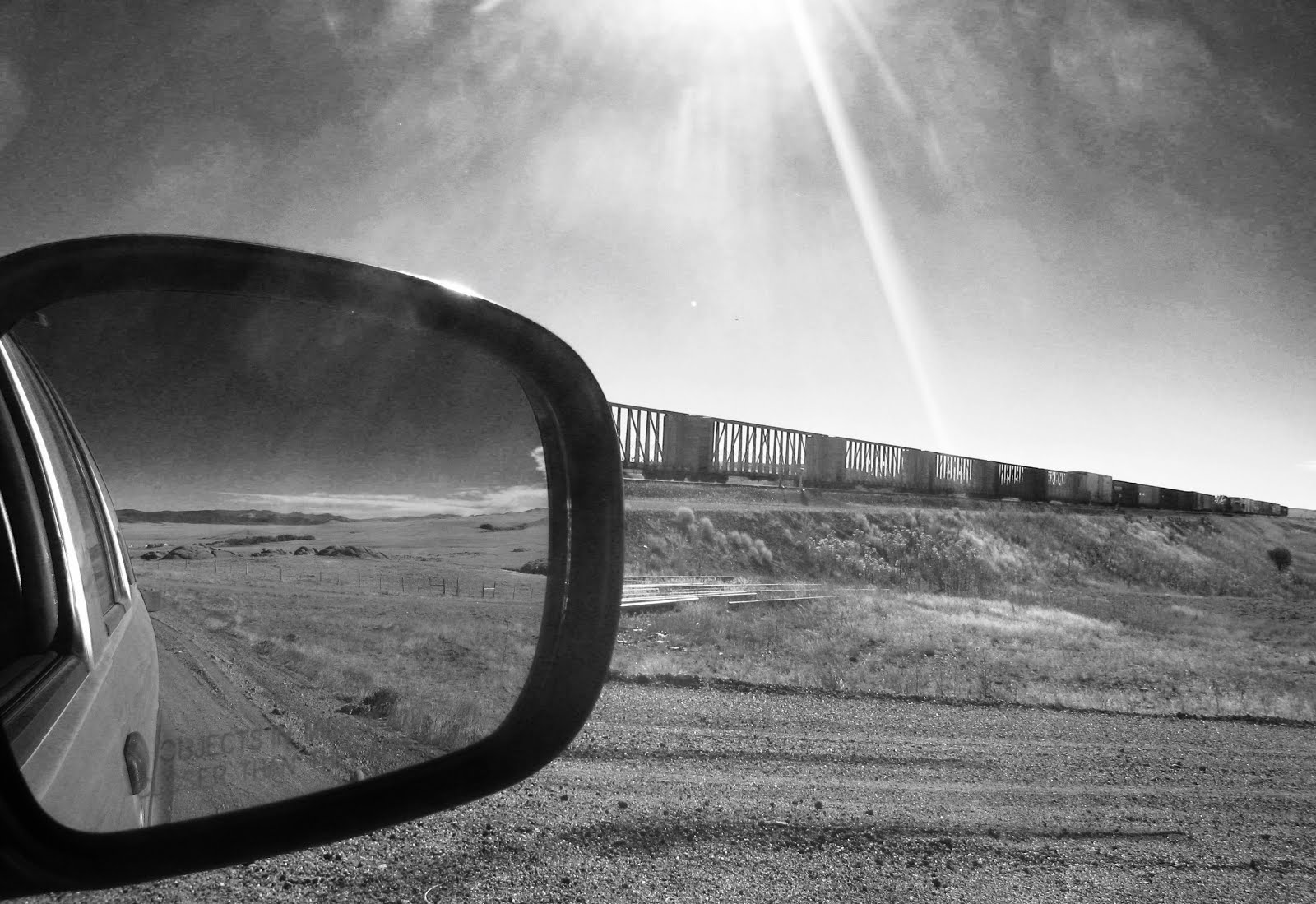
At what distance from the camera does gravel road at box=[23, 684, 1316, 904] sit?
4.52m

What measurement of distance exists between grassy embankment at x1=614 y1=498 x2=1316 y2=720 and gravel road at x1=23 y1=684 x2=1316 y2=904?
9.49 feet

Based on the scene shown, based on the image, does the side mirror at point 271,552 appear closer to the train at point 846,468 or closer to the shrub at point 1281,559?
the train at point 846,468

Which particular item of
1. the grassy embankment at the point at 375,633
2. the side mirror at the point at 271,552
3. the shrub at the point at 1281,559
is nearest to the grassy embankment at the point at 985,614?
the shrub at the point at 1281,559

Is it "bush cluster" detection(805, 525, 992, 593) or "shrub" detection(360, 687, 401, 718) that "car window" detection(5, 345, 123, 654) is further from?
"bush cluster" detection(805, 525, 992, 593)

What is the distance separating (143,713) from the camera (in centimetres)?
149

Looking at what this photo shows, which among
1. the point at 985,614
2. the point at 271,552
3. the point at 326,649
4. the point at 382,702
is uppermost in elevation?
the point at 271,552

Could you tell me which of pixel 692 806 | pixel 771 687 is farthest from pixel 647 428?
pixel 692 806

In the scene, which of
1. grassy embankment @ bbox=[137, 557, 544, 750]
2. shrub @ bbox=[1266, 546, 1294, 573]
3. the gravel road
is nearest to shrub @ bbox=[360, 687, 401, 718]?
grassy embankment @ bbox=[137, 557, 544, 750]

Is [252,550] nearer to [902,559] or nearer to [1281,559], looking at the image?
[902,559]

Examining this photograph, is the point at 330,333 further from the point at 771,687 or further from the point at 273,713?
the point at 771,687

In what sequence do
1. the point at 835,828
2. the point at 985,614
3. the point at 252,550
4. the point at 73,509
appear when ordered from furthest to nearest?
the point at 985,614 < the point at 835,828 < the point at 73,509 < the point at 252,550

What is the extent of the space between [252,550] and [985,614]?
2203 cm

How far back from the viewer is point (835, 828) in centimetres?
562

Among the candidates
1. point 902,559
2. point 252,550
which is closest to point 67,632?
point 252,550
